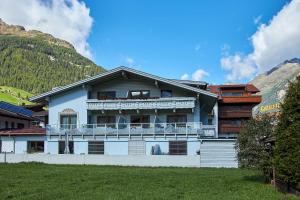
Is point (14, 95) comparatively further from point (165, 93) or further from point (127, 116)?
point (165, 93)

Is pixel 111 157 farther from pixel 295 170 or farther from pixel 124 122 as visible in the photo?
pixel 295 170

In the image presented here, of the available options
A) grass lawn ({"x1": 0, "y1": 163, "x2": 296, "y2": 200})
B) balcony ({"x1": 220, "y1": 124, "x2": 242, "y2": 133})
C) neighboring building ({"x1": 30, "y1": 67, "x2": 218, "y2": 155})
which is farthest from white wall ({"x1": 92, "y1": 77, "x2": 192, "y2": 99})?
grass lawn ({"x1": 0, "y1": 163, "x2": 296, "y2": 200})

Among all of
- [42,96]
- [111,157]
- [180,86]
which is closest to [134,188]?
[111,157]

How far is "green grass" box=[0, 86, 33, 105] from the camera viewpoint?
14715 cm

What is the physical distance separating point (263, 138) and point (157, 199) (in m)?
7.91

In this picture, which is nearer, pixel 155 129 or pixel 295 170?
pixel 295 170

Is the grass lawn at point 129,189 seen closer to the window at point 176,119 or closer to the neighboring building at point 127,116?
the neighboring building at point 127,116

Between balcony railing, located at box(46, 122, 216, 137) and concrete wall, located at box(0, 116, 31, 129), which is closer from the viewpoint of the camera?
balcony railing, located at box(46, 122, 216, 137)

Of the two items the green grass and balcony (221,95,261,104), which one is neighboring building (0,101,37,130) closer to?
balcony (221,95,261,104)

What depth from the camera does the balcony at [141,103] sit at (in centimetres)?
4288

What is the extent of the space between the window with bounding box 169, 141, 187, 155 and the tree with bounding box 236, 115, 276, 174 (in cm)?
1980

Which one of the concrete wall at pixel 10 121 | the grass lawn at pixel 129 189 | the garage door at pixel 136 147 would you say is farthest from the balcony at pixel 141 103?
the grass lawn at pixel 129 189

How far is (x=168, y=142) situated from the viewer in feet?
137

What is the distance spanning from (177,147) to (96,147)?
818 cm
